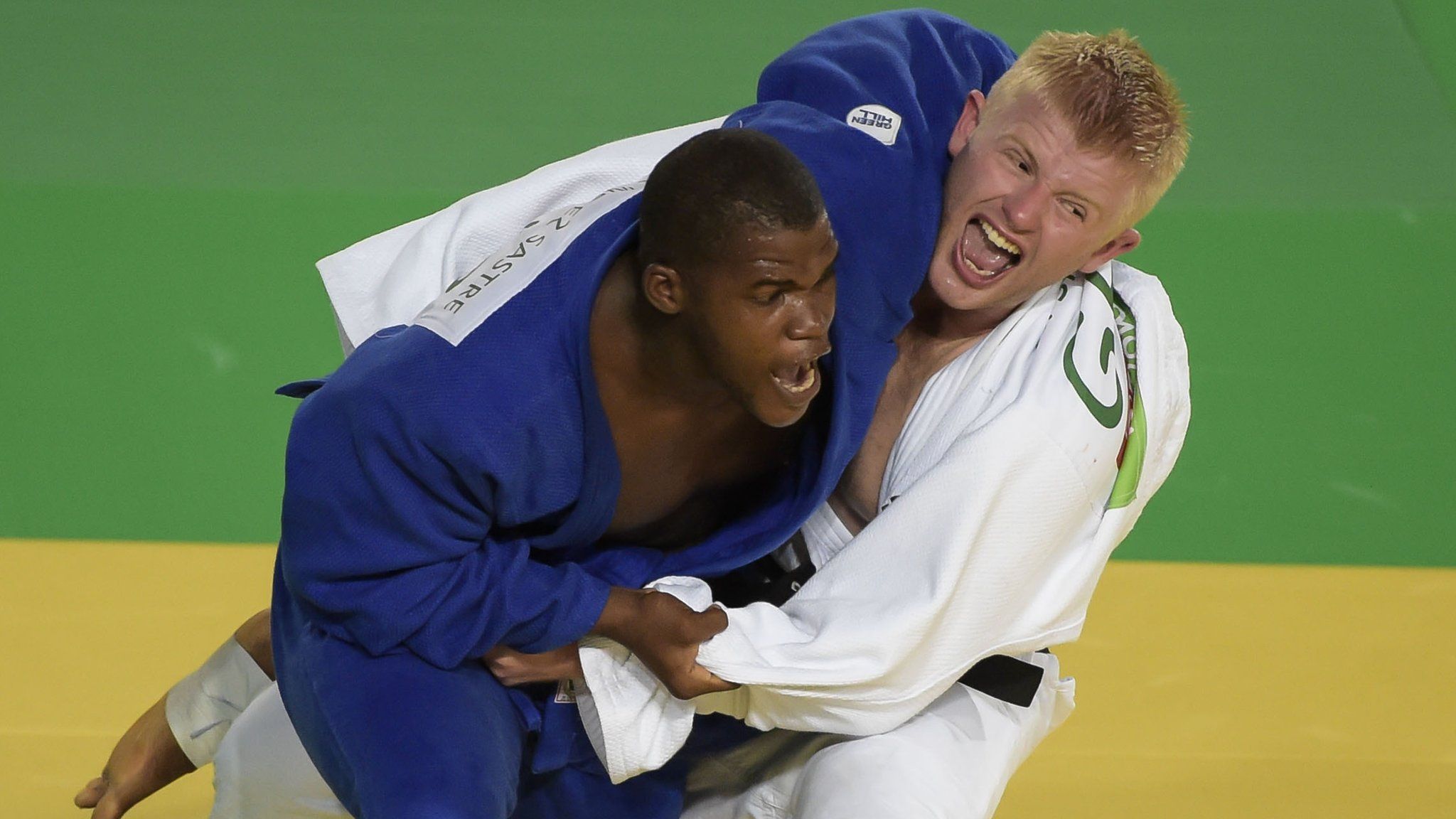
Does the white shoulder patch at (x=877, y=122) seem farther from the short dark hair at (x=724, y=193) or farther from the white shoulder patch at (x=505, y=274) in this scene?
the short dark hair at (x=724, y=193)

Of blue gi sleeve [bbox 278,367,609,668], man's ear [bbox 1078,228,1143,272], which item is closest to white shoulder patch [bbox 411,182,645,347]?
blue gi sleeve [bbox 278,367,609,668]

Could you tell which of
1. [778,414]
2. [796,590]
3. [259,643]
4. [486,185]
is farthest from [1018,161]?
[486,185]

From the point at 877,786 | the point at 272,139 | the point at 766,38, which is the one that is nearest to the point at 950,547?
the point at 877,786

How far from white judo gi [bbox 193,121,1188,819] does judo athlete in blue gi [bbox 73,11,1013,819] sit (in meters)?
0.12

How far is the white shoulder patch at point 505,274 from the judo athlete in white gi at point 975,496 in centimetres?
51

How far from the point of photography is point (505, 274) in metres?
2.26

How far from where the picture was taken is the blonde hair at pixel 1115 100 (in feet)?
7.95

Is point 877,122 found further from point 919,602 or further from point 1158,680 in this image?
point 1158,680

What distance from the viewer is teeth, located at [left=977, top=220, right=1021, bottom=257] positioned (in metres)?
2.49

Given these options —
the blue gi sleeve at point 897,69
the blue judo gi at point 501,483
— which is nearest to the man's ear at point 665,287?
the blue judo gi at point 501,483

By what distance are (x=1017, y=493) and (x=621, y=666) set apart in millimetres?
614

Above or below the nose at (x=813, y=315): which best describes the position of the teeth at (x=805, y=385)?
below

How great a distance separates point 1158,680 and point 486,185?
2.70 metres

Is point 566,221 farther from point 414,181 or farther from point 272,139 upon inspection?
point 272,139
